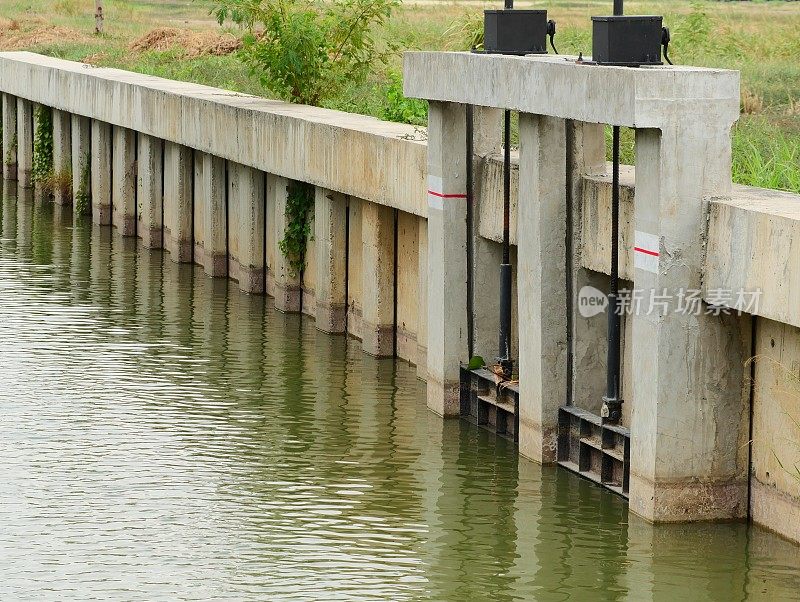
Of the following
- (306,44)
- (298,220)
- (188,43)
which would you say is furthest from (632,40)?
(188,43)

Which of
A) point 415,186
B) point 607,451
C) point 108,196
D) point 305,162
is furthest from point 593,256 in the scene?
point 108,196

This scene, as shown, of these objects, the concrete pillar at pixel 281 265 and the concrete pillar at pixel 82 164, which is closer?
the concrete pillar at pixel 281 265

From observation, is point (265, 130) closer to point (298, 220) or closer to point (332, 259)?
point (298, 220)

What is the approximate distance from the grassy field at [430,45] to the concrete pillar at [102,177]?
226 centimetres

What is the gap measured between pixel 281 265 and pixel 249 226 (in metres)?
1.12

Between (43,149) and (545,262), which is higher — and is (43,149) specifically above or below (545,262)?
below

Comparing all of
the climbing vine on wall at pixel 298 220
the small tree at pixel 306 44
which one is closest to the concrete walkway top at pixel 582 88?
the climbing vine on wall at pixel 298 220

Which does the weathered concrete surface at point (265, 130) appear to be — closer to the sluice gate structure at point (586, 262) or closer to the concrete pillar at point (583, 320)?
the sluice gate structure at point (586, 262)

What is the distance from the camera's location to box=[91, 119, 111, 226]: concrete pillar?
26.9m

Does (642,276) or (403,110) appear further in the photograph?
(403,110)

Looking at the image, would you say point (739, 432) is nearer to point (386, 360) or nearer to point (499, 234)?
point (499, 234)

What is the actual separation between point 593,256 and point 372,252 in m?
4.95

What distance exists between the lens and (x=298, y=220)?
19344mm

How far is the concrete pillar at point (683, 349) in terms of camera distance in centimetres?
1093
